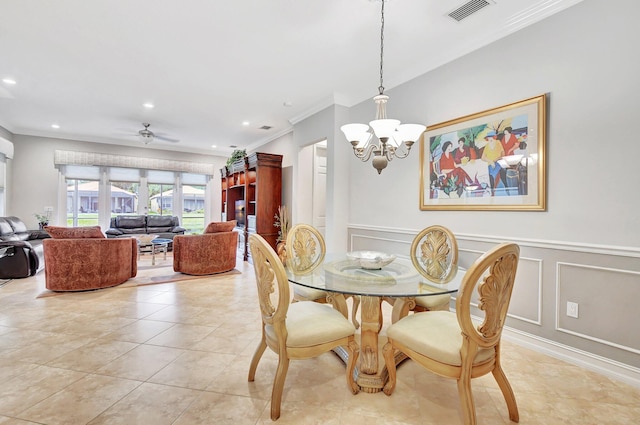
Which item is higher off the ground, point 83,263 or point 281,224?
point 281,224

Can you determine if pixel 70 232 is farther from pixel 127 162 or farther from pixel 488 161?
pixel 488 161

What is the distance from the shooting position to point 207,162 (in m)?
8.30

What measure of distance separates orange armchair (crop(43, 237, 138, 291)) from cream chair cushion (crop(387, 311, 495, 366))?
13.2ft

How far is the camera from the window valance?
260 inches

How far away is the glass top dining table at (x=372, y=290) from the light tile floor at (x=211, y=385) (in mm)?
139

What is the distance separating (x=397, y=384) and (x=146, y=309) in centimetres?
277

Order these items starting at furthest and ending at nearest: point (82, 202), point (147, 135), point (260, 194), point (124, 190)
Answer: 1. point (124, 190)
2. point (82, 202)
3. point (260, 194)
4. point (147, 135)

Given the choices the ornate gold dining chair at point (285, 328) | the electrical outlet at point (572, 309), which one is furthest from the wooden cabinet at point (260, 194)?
the electrical outlet at point (572, 309)

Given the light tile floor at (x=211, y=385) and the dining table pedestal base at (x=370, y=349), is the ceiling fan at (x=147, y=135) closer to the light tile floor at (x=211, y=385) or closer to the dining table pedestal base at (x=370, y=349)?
the light tile floor at (x=211, y=385)

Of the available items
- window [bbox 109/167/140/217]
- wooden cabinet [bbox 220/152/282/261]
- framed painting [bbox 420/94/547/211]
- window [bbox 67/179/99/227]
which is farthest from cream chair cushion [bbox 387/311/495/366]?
window [bbox 67/179/99/227]

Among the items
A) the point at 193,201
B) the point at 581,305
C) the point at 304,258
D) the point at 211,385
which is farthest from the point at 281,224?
the point at 581,305

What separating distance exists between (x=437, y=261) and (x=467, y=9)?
207 centimetres

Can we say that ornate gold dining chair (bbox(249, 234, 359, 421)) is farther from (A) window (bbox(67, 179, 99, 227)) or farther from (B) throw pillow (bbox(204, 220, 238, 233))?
(A) window (bbox(67, 179, 99, 227))

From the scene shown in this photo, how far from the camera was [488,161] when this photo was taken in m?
2.73
